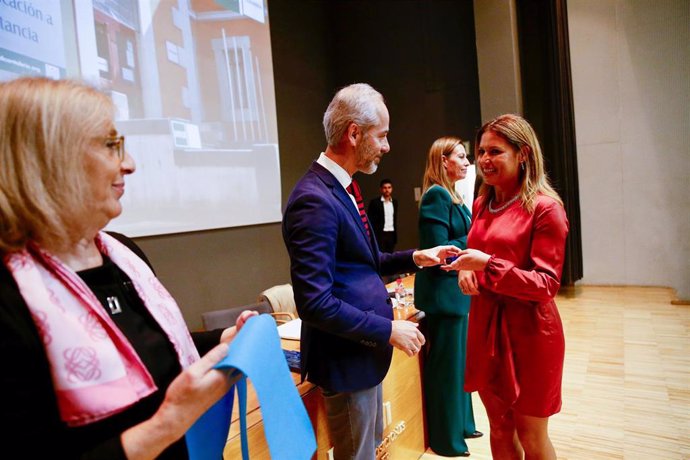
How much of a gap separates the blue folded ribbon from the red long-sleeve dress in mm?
949

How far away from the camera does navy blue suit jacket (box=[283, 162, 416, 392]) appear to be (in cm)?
124

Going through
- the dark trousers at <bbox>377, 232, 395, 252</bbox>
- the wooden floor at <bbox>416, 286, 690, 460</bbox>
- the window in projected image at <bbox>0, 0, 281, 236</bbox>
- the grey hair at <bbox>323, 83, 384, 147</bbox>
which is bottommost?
the wooden floor at <bbox>416, 286, 690, 460</bbox>

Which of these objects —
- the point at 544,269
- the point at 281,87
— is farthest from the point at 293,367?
the point at 281,87

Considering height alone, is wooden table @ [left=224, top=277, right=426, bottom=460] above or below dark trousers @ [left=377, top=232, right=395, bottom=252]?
below

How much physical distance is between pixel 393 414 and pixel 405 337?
94cm

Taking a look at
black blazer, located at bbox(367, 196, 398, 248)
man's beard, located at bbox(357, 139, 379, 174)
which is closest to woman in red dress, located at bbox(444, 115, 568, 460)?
man's beard, located at bbox(357, 139, 379, 174)

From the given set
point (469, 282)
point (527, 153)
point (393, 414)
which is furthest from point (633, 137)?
point (393, 414)

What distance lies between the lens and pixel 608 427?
8.52ft

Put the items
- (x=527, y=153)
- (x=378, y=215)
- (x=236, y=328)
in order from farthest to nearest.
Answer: (x=378, y=215) < (x=527, y=153) < (x=236, y=328)

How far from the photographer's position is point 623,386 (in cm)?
308

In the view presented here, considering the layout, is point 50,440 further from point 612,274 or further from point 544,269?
point 612,274

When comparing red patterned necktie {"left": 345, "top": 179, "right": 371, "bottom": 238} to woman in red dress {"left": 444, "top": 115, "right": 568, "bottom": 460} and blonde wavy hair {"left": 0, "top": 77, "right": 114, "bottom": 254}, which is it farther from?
blonde wavy hair {"left": 0, "top": 77, "right": 114, "bottom": 254}

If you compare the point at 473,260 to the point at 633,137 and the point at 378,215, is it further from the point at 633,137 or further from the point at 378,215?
the point at 633,137

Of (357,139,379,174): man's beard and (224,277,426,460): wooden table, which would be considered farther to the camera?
(357,139,379,174): man's beard
